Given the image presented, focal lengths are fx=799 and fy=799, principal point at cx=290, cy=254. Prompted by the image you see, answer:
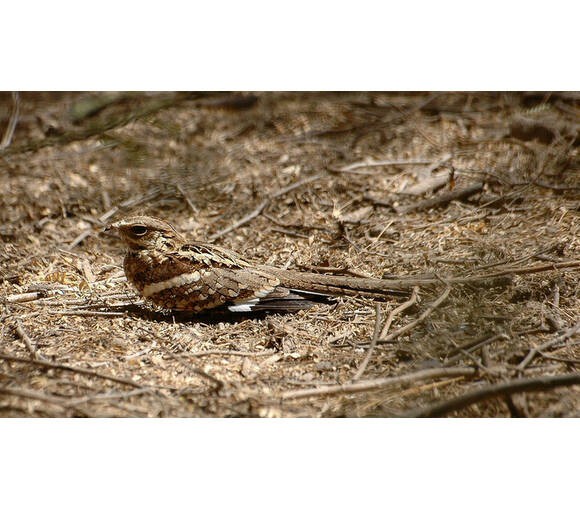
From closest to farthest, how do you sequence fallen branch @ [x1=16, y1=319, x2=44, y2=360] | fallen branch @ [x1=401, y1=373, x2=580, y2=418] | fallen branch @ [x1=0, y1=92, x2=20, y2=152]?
1. fallen branch @ [x1=401, y1=373, x2=580, y2=418]
2. fallen branch @ [x1=16, y1=319, x2=44, y2=360]
3. fallen branch @ [x1=0, y1=92, x2=20, y2=152]

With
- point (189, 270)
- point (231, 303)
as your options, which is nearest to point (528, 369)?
point (231, 303)

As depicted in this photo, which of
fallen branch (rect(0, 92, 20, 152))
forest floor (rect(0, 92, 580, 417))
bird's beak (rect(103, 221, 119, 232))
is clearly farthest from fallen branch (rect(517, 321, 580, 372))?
fallen branch (rect(0, 92, 20, 152))

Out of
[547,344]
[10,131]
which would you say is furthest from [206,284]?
[10,131]

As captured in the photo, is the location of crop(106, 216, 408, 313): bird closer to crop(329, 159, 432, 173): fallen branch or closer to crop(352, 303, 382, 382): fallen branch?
crop(352, 303, 382, 382): fallen branch

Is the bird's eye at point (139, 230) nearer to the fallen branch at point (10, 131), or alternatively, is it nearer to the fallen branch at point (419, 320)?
the fallen branch at point (419, 320)

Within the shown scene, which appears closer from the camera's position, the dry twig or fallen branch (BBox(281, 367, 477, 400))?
fallen branch (BBox(281, 367, 477, 400))

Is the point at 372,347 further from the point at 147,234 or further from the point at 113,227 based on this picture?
the point at 113,227

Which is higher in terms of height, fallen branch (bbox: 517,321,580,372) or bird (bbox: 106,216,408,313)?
bird (bbox: 106,216,408,313)
